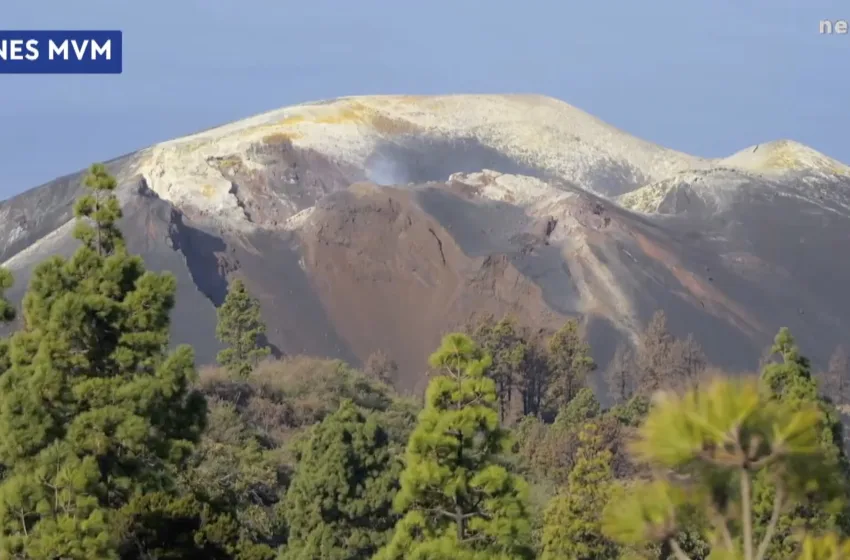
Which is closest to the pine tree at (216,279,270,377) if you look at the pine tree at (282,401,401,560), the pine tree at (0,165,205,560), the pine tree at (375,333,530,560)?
the pine tree at (282,401,401,560)

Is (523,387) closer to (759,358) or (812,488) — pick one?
(759,358)

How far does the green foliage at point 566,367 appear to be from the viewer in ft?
229

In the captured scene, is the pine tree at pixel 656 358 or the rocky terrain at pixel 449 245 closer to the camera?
the pine tree at pixel 656 358

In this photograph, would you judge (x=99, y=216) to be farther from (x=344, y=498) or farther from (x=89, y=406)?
(x=344, y=498)

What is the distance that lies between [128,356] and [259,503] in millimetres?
20547

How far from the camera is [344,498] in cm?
3012

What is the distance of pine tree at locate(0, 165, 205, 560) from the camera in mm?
21078

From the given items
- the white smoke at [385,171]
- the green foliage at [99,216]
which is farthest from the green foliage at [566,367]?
the green foliage at [99,216]

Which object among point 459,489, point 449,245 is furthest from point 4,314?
point 449,245

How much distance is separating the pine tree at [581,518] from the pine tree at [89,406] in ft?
35.2

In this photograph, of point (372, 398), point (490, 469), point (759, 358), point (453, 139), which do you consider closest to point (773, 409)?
point (490, 469)

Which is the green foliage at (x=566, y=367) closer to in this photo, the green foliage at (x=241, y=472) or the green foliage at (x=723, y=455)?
the green foliage at (x=241, y=472)

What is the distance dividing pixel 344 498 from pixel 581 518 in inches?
201

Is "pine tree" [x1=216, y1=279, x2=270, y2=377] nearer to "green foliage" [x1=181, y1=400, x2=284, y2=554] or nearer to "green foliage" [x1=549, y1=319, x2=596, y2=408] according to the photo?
"green foliage" [x1=181, y1=400, x2=284, y2=554]
